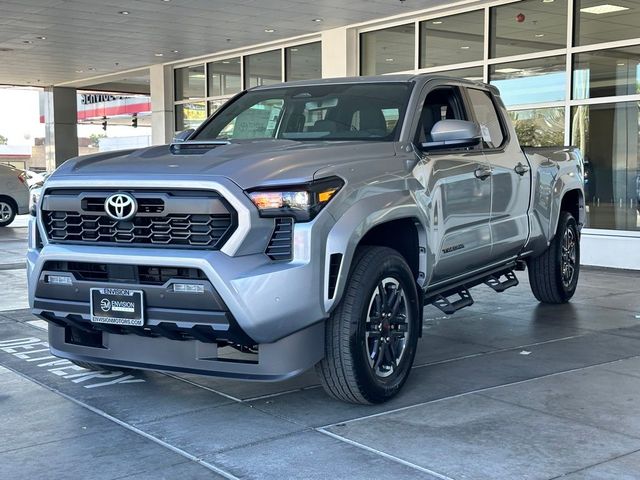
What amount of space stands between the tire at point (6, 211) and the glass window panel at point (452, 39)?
10.3 meters

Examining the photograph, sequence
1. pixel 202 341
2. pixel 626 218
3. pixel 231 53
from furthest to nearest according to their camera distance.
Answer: pixel 231 53
pixel 626 218
pixel 202 341

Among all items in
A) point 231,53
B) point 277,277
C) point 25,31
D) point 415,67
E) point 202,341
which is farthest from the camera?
point 231,53

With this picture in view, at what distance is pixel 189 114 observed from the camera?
22922mm

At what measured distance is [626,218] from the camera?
1250cm

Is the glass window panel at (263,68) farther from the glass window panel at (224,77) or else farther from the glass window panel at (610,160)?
the glass window panel at (610,160)

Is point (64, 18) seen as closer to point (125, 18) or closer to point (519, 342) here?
point (125, 18)

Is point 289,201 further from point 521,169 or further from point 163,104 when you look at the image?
point 163,104

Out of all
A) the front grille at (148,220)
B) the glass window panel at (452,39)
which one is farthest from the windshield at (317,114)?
the glass window panel at (452,39)

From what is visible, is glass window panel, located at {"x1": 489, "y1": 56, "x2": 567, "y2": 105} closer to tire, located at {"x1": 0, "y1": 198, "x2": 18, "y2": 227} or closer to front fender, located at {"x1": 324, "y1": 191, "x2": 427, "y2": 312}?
front fender, located at {"x1": 324, "y1": 191, "x2": 427, "y2": 312}

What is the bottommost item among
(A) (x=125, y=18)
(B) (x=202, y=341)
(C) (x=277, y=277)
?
(B) (x=202, y=341)

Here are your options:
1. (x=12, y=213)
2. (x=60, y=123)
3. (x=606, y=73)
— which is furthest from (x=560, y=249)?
(x=60, y=123)

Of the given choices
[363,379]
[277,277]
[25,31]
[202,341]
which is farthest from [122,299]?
[25,31]

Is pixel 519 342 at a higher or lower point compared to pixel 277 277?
lower

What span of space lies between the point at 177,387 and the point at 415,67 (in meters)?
11.9
